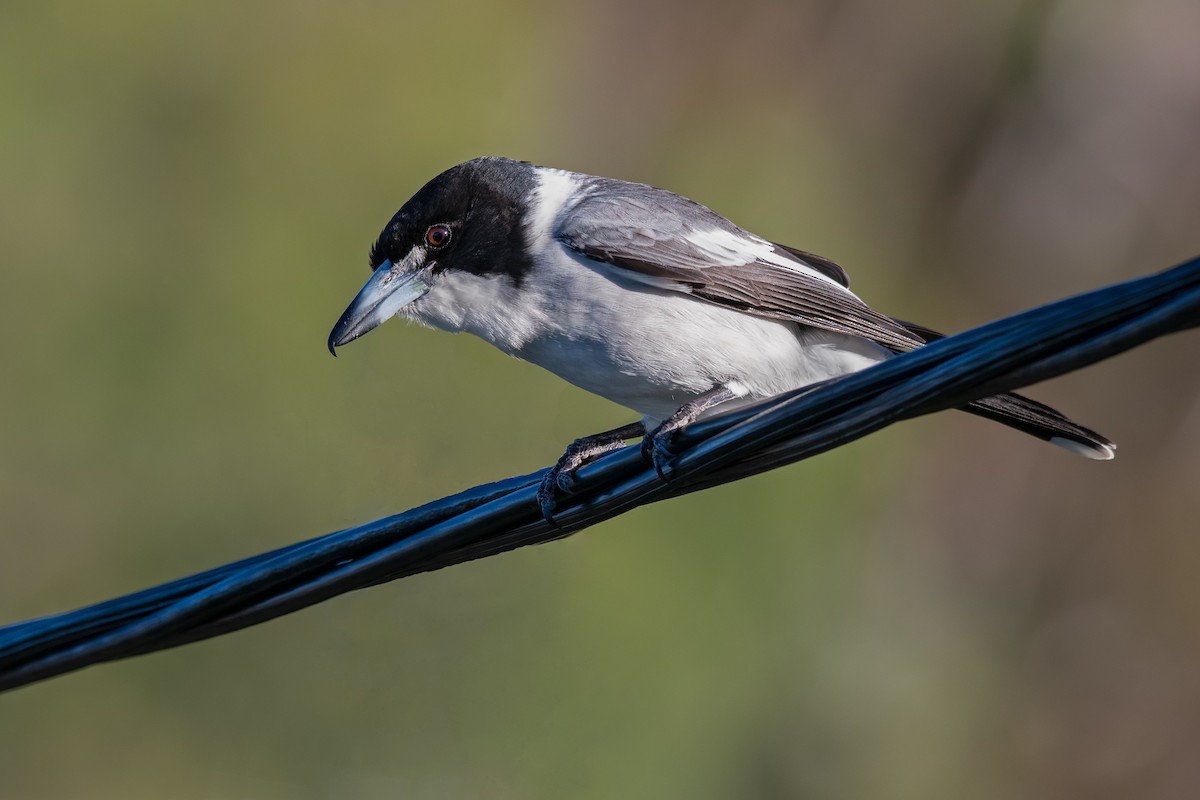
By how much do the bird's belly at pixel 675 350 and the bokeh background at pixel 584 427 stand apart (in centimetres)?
338

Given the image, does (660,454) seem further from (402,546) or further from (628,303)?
(628,303)

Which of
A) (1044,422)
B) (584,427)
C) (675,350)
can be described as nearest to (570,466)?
(675,350)

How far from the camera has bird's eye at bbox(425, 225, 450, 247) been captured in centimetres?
417

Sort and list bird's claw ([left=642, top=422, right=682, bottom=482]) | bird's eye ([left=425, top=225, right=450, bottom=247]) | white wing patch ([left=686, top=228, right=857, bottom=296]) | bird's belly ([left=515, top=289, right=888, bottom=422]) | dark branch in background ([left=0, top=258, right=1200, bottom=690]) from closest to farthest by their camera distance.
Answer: dark branch in background ([left=0, top=258, right=1200, bottom=690]), bird's claw ([left=642, top=422, right=682, bottom=482]), bird's belly ([left=515, top=289, right=888, bottom=422]), white wing patch ([left=686, top=228, right=857, bottom=296]), bird's eye ([left=425, top=225, right=450, bottom=247])

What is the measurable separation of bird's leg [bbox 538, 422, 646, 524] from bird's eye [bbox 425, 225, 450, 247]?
2.68 ft

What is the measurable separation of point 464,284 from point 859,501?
4951 millimetres

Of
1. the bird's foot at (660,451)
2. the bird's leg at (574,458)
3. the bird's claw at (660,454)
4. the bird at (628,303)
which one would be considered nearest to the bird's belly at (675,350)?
the bird at (628,303)

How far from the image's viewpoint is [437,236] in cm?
417

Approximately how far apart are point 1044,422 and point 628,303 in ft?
4.07

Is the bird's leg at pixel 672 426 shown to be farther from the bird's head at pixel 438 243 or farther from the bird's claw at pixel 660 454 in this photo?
the bird's head at pixel 438 243

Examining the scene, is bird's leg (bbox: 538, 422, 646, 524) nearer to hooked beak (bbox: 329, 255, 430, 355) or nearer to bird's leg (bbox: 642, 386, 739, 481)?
bird's leg (bbox: 642, 386, 739, 481)

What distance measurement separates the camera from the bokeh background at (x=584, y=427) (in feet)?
22.8

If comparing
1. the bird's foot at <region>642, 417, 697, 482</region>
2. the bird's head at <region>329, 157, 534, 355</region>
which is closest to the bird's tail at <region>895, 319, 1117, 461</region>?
the bird's foot at <region>642, 417, 697, 482</region>

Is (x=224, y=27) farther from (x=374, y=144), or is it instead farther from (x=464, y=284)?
(x=464, y=284)
